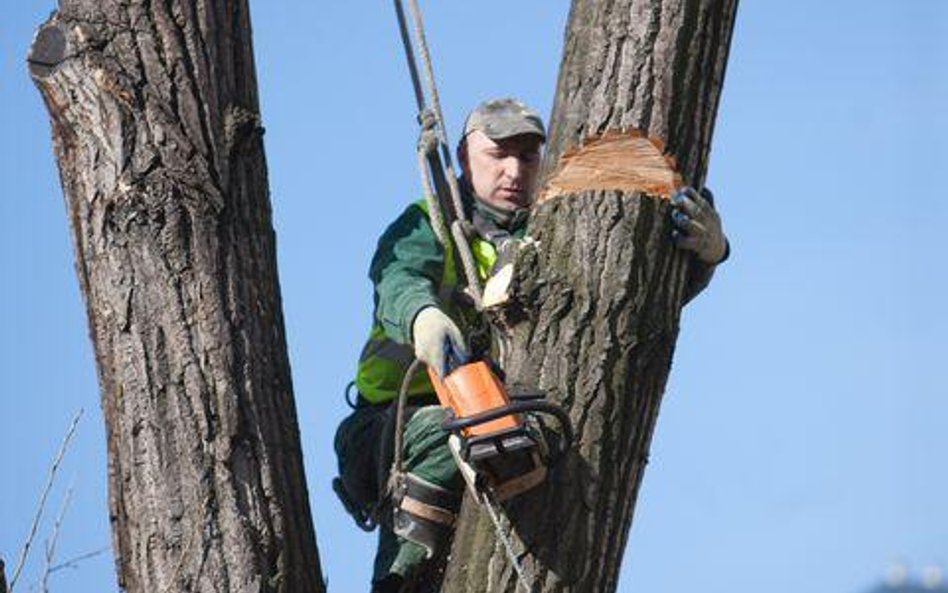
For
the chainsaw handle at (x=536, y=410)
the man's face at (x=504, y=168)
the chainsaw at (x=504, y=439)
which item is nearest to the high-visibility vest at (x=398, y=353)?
the man's face at (x=504, y=168)

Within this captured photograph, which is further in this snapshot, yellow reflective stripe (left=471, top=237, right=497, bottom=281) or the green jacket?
yellow reflective stripe (left=471, top=237, right=497, bottom=281)

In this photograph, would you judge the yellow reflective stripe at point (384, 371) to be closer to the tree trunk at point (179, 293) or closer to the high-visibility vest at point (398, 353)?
the high-visibility vest at point (398, 353)

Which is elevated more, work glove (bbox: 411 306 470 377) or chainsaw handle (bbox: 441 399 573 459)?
work glove (bbox: 411 306 470 377)

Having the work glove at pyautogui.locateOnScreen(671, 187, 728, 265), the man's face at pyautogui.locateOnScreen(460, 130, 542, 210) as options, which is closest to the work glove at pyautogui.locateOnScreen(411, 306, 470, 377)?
the work glove at pyautogui.locateOnScreen(671, 187, 728, 265)

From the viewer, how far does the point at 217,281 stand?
4.22 metres

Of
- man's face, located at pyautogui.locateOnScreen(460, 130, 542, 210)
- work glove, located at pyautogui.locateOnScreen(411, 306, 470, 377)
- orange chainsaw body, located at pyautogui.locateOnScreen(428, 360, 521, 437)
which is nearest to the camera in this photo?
orange chainsaw body, located at pyautogui.locateOnScreen(428, 360, 521, 437)

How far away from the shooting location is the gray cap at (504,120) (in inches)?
214

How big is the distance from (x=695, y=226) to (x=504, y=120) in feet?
4.17

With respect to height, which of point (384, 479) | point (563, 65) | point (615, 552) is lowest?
point (615, 552)

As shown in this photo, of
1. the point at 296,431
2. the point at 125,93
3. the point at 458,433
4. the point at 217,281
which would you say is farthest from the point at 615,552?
the point at 125,93

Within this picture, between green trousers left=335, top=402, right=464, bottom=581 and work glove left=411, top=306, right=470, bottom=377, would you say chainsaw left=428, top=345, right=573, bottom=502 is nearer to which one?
work glove left=411, top=306, right=470, bottom=377

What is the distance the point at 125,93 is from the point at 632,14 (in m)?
1.11

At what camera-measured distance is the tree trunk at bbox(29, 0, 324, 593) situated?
4.12 metres

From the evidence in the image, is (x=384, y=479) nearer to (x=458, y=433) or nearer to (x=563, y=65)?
(x=458, y=433)
